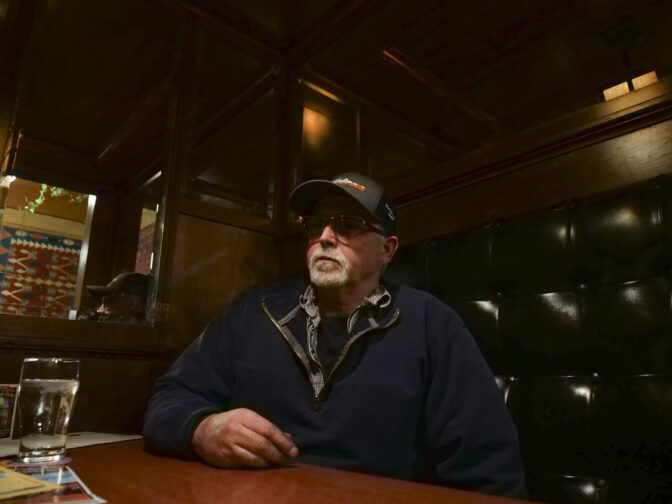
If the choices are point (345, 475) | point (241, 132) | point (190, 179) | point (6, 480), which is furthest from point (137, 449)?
point (241, 132)

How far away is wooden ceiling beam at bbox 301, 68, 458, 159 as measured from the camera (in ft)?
9.32

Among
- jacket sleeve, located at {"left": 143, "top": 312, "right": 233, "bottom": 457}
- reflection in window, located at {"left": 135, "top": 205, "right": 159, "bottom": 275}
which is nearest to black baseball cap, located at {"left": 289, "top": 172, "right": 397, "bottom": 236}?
jacket sleeve, located at {"left": 143, "top": 312, "right": 233, "bottom": 457}

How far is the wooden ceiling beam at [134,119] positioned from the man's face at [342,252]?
2.23 metres

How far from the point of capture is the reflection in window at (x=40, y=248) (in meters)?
6.00

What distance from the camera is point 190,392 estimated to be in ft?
4.23

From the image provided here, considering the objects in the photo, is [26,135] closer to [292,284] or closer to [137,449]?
[292,284]

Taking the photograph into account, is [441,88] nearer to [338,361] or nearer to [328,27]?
[328,27]

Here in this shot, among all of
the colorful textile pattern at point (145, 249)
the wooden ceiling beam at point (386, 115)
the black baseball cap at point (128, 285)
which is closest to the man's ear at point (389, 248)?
the wooden ceiling beam at point (386, 115)

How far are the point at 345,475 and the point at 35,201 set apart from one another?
6.89 metres

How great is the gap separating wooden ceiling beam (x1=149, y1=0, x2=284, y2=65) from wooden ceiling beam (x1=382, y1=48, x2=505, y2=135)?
700 mm

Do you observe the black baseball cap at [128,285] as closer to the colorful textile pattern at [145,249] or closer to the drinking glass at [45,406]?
the drinking glass at [45,406]

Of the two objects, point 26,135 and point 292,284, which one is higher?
point 26,135

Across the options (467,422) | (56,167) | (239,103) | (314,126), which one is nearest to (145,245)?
(56,167)

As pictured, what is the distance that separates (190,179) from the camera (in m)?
2.33
